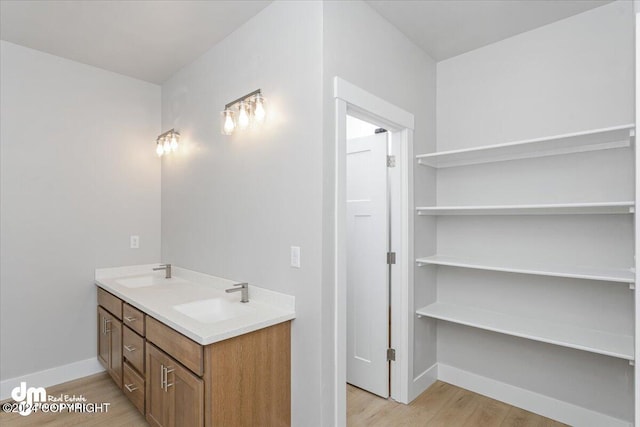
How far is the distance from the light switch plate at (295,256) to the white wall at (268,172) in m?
0.03

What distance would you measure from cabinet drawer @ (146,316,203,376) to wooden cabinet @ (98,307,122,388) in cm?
67

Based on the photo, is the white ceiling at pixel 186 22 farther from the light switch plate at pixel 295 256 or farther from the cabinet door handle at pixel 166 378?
the cabinet door handle at pixel 166 378

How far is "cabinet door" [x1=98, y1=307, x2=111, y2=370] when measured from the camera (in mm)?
2685

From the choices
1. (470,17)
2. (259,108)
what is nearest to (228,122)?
(259,108)

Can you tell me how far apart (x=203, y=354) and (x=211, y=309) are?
2.15 ft

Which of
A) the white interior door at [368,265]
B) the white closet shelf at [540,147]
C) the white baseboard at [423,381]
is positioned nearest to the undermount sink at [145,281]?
the white interior door at [368,265]

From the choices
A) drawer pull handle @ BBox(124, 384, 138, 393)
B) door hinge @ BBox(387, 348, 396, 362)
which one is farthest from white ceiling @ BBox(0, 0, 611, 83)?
drawer pull handle @ BBox(124, 384, 138, 393)

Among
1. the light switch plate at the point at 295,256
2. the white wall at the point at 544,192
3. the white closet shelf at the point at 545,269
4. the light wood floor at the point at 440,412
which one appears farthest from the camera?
the light wood floor at the point at 440,412

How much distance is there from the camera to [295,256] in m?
1.93

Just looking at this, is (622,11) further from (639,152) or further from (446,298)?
(446,298)

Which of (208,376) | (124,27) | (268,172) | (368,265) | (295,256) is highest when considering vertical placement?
(124,27)

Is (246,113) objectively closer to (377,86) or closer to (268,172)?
(268,172)

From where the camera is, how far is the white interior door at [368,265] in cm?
254

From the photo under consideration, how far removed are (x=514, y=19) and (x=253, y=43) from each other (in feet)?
5.87
